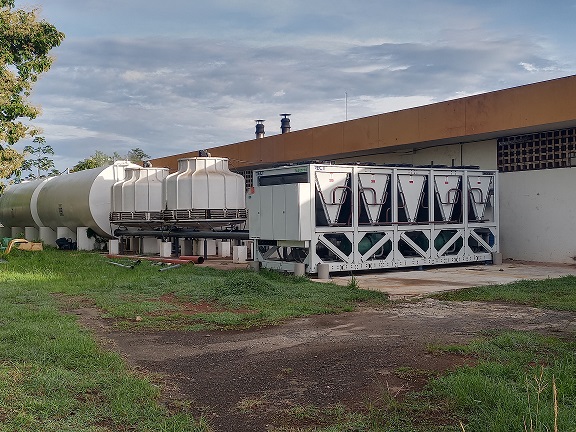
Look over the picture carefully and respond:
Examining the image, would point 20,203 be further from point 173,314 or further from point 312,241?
point 173,314

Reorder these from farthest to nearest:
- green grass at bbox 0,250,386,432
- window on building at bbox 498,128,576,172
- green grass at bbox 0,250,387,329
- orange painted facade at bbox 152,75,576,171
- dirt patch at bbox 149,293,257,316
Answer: window on building at bbox 498,128,576,172 < orange painted facade at bbox 152,75,576,171 < dirt patch at bbox 149,293,257,316 < green grass at bbox 0,250,387,329 < green grass at bbox 0,250,386,432

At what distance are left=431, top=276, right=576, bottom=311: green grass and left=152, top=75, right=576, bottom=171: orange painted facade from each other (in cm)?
620

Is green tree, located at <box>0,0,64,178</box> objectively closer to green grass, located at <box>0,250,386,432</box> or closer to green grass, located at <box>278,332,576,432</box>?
green grass, located at <box>0,250,386,432</box>

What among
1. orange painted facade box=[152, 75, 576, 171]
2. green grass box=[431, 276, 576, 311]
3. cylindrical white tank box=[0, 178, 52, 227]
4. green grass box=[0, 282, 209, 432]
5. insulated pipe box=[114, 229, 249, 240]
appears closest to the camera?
green grass box=[0, 282, 209, 432]

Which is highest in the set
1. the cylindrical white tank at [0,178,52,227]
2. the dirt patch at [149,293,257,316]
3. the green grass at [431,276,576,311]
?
the cylindrical white tank at [0,178,52,227]

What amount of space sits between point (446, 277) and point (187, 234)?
10084 millimetres

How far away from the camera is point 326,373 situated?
627cm

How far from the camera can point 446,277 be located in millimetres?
15633

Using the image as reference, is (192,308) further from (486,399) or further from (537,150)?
(537,150)

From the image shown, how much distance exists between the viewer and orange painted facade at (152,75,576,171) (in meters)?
17.5

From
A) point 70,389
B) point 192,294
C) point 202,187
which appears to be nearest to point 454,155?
point 202,187

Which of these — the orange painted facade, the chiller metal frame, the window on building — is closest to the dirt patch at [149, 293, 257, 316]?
the chiller metal frame

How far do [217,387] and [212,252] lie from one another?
697 inches

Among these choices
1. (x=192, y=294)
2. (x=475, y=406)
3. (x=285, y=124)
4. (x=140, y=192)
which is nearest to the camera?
(x=475, y=406)
